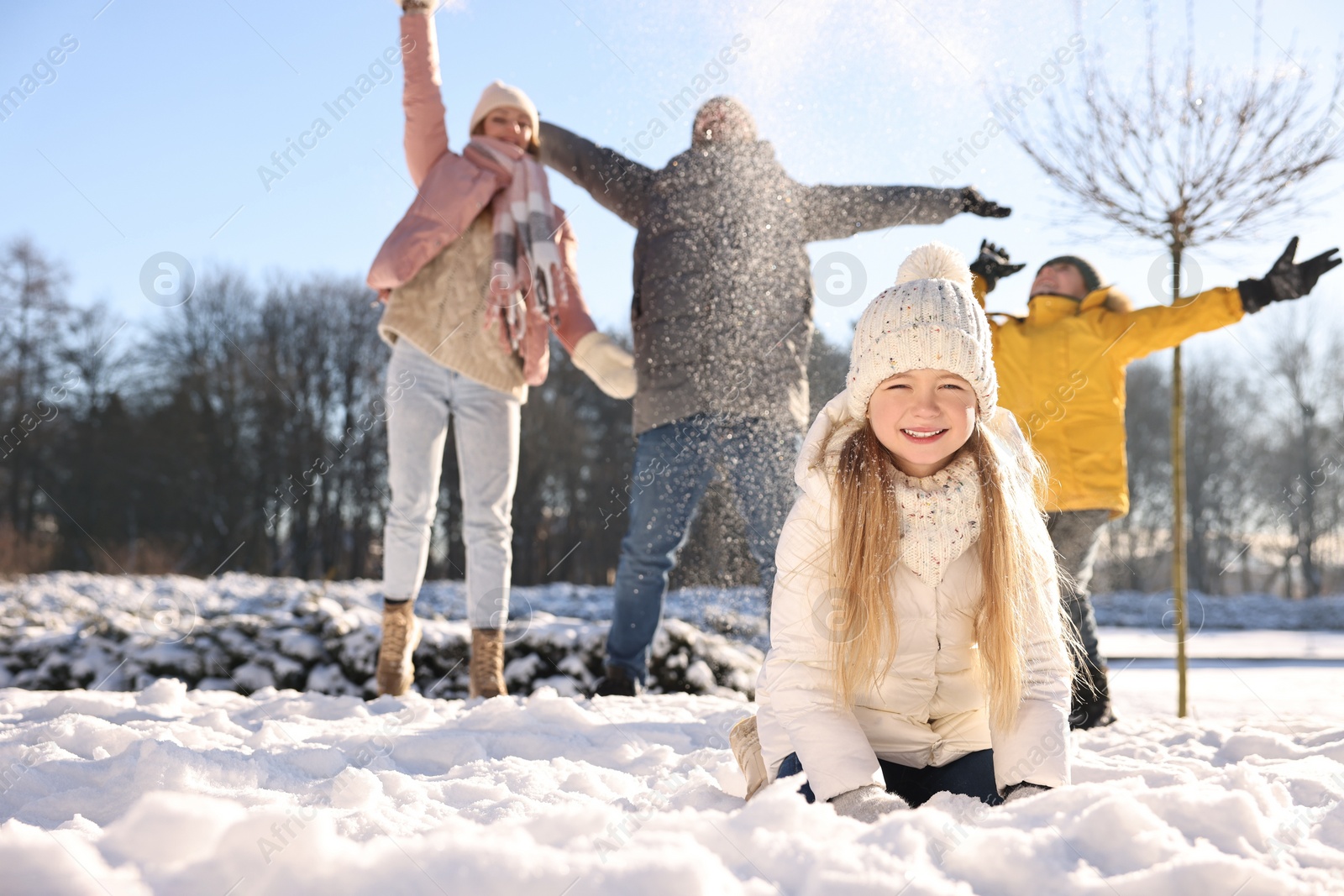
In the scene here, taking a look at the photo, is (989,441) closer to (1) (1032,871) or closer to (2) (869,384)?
(2) (869,384)

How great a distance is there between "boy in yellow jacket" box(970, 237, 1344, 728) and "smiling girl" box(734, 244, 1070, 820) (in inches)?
73.4

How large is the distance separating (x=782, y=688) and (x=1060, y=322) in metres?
2.60

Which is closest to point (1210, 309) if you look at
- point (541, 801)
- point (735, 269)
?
point (735, 269)

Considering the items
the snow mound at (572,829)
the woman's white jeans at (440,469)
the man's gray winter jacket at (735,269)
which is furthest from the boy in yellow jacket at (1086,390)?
the woman's white jeans at (440,469)

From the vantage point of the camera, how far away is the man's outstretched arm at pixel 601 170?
359 cm

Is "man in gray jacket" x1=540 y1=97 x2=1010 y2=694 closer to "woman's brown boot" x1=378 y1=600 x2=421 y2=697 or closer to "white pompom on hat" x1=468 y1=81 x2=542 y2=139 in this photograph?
"white pompom on hat" x1=468 y1=81 x2=542 y2=139

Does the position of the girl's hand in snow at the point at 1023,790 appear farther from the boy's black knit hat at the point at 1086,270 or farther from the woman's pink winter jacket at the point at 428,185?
the boy's black knit hat at the point at 1086,270

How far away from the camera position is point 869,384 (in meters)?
1.74

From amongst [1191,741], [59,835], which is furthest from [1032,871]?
[1191,741]

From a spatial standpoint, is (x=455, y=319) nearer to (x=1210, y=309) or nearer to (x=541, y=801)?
(x=541, y=801)

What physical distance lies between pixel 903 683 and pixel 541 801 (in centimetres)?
76

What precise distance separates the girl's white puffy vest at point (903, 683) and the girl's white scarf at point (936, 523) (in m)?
0.04

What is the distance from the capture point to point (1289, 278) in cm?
332

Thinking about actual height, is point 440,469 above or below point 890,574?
above
